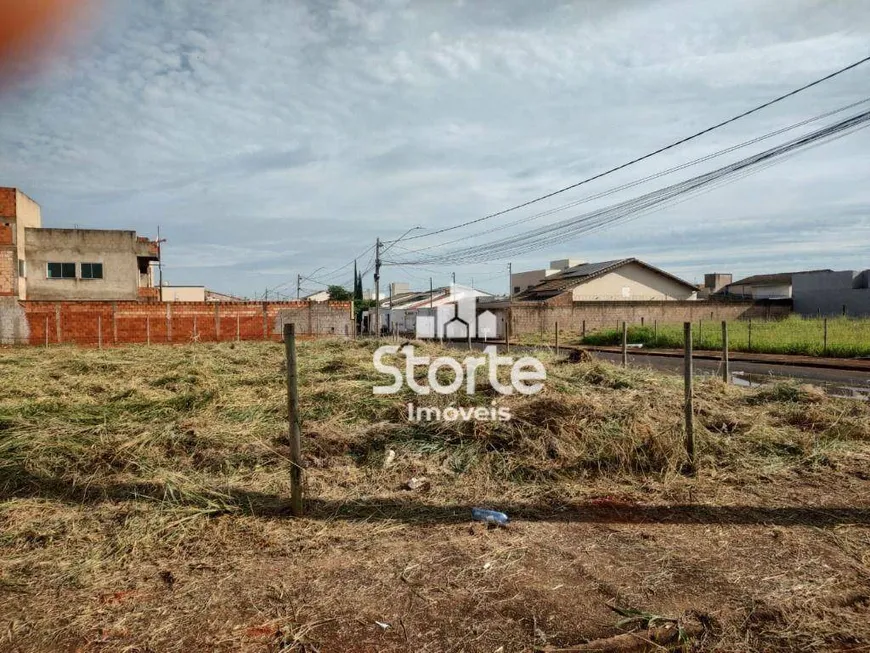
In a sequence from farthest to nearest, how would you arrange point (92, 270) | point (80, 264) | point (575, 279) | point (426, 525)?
point (575, 279), point (92, 270), point (80, 264), point (426, 525)

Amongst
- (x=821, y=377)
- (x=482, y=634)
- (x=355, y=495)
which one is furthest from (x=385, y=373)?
(x=821, y=377)

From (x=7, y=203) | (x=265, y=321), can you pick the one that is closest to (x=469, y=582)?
(x=265, y=321)

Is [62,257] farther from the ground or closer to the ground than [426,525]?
farther from the ground

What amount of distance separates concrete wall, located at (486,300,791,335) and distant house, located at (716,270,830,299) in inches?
458

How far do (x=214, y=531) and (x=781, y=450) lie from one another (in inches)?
193

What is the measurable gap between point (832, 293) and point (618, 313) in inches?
529

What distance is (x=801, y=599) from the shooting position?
2.56 meters

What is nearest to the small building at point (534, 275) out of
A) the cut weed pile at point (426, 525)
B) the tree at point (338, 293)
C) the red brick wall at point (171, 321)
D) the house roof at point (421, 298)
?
the house roof at point (421, 298)

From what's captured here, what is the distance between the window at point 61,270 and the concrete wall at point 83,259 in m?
0.15

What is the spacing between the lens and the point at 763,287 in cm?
4716

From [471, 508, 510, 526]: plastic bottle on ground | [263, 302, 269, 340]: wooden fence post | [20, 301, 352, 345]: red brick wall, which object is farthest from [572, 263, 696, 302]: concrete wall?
[471, 508, 510, 526]: plastic bottle on ground

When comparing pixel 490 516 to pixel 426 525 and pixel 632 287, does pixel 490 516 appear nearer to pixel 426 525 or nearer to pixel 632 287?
pixel 426 525

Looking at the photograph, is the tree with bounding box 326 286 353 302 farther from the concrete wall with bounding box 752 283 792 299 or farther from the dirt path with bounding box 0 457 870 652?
the dirt path with bounding box 0 457 870 652

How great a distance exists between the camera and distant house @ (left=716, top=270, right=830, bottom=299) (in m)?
45.8
